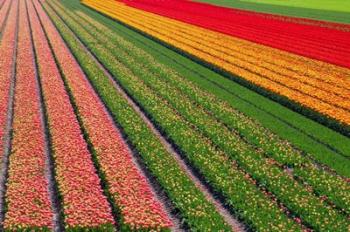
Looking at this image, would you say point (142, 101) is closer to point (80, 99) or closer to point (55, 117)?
point (80, 99)

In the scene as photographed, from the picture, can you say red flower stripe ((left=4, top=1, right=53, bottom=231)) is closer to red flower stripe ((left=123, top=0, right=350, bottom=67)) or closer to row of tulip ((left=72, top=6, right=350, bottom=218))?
row of tulip ((left=72, top=6, right=350, bottom=218))

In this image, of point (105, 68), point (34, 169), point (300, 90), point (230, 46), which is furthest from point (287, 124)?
point (230, 46)

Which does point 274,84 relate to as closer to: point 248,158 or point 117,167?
point 248,158

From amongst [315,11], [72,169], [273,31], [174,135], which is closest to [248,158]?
[174,135]

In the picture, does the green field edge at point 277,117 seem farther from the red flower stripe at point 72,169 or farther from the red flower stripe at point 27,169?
the red flower stripe at point 27,169

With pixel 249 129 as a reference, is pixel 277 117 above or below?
below

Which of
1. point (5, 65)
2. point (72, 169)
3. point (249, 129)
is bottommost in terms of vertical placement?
point (249, 129)
